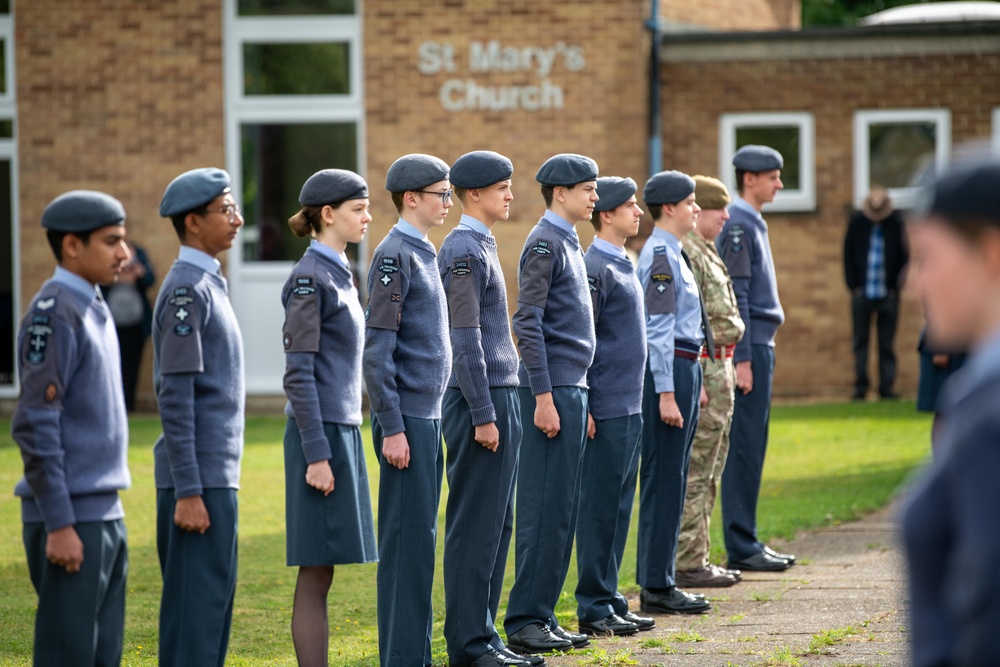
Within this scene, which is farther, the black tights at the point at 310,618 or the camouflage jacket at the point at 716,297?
the camouflage jacket at the point at 716,297

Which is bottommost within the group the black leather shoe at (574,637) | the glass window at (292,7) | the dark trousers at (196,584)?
the black leather shoe at (574,637)

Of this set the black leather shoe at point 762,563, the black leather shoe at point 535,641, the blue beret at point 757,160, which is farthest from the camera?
the blue beret at point 757,160

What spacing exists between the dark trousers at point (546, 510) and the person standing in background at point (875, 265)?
438 inches

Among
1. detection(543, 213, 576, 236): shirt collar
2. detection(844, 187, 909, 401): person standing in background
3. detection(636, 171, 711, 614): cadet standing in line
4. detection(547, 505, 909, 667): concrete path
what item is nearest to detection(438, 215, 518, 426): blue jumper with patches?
detection(543, 213, 576, 236): shirt collar

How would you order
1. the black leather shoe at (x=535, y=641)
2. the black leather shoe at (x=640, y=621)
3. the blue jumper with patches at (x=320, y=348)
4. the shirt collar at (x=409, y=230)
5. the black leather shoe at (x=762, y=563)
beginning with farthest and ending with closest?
the black leather shoe at (x=762, y=563) → the black leather shoe at (x=640, y=621) → the black leather shoe at (x=535, y=641) → the shirt collar at (x=409, y=230) → the blue jumper with patches at (x=320, y=348)

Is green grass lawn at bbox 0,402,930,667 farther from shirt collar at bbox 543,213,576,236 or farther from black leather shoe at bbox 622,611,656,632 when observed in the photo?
shirt collar at bbox 543,213,576,236

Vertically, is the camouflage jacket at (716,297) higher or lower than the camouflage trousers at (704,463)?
higher

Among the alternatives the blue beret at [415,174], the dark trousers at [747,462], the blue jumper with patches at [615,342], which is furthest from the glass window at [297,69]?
the blue beret at [415,174]

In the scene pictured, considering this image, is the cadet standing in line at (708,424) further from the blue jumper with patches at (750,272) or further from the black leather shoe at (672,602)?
the black leather shoe at (672,602)

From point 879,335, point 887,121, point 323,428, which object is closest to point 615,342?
point 323,428

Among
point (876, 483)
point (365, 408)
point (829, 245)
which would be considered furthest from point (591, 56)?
point (876, 483)

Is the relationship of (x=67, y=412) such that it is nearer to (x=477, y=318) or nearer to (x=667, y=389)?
(x=477, y=318)

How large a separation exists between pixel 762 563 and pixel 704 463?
86 cm

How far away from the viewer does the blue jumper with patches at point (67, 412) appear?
4273 mm
